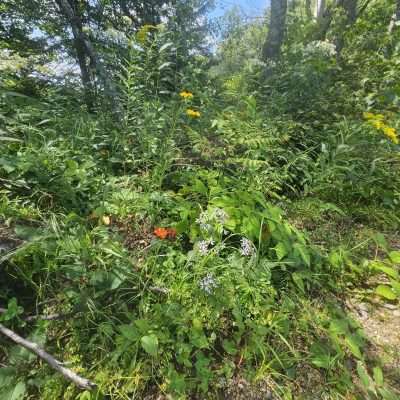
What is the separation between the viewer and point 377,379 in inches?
40.7

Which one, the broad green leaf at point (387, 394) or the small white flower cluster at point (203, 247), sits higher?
the small white flower cluster at point (203, 247)

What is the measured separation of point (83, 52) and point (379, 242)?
3277 mm

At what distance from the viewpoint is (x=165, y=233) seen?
1.32 metres

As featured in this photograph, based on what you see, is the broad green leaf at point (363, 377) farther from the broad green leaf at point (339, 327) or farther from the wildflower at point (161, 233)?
the wildflower at point (161, 233)

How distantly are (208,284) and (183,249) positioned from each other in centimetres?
35

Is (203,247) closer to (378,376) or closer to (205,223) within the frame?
(205,223)

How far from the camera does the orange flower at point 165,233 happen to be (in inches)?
51.5

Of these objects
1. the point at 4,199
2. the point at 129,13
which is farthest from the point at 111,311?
the point at 129,13

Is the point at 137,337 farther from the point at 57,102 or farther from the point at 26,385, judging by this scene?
the point at 57,102

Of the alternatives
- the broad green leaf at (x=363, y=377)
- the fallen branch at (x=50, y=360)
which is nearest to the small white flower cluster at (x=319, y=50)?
the broad green leaf at (x=363, y=377)

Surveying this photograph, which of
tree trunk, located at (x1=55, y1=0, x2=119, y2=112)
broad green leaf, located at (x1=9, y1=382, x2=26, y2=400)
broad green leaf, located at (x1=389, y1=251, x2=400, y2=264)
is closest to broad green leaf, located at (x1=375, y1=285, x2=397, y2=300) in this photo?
broad green leaf, located at (x1=389, y1=251, x2=400, y2=264)

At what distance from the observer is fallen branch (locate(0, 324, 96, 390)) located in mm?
873

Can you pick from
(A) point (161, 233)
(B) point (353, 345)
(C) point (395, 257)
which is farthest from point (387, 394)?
(A) point (161, 233)

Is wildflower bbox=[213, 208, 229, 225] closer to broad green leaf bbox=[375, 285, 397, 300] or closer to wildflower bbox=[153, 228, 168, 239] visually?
wildflower bbox=[153, 228, 168, 239]
